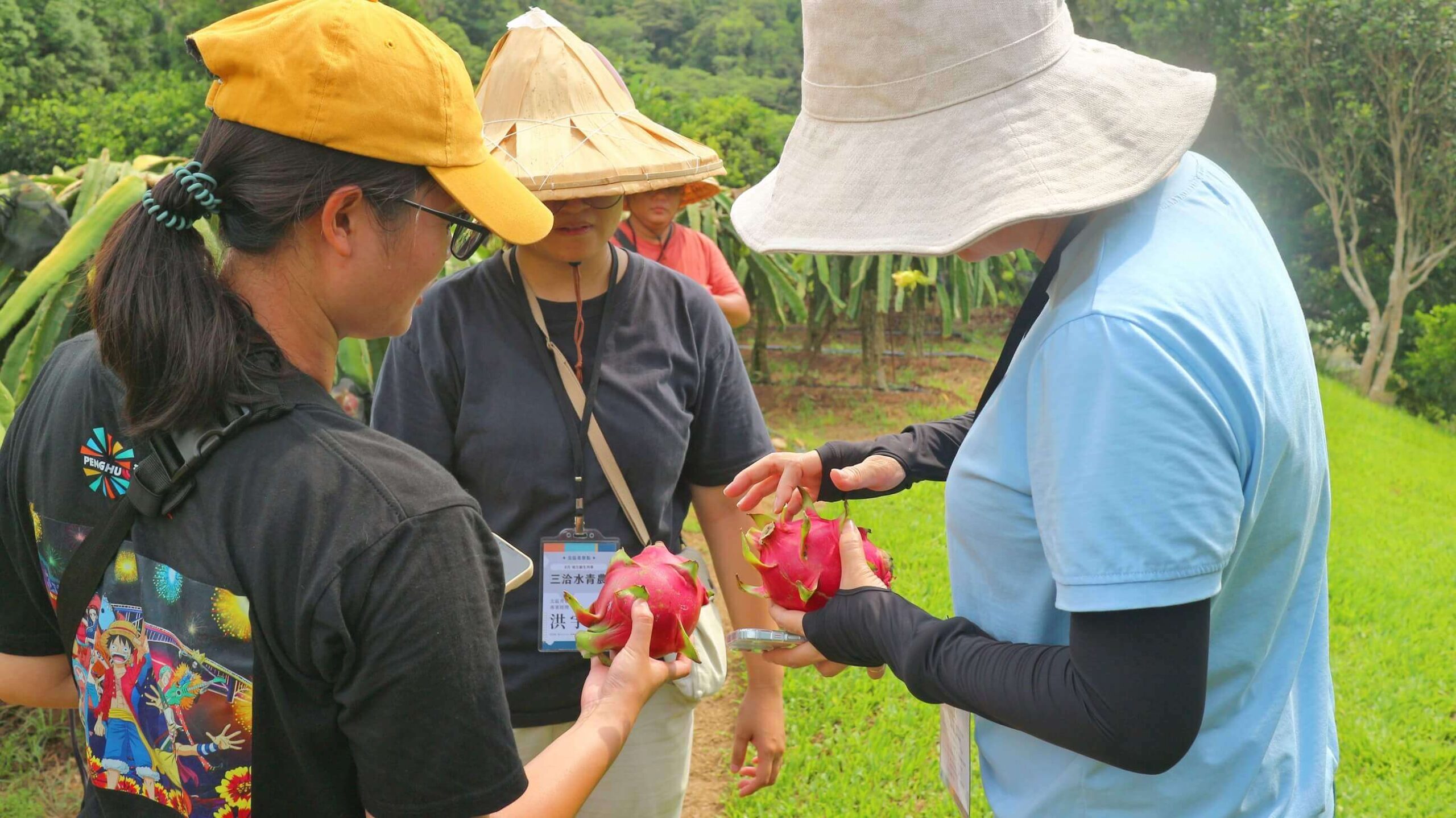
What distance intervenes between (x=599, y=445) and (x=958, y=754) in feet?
3.31

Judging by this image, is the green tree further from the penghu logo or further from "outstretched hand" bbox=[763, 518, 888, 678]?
the penghu logo

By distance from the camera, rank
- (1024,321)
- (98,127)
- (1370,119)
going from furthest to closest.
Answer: (1370,119)
(98,127)
(1024,321)

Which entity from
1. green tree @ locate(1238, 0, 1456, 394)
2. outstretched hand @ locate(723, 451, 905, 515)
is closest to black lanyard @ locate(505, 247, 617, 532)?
outstretched hand @ locate(723, 451, 905, 515)

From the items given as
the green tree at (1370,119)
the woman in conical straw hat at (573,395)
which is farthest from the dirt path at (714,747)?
the green tree at (1370,119)

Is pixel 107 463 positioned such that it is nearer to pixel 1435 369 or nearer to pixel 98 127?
pixel 98 127

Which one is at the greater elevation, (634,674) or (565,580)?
(634,674)

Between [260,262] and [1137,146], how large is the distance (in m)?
1.10

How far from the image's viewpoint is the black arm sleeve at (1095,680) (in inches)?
47.0

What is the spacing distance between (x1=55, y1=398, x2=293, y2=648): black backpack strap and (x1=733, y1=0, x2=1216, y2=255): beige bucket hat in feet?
2.30

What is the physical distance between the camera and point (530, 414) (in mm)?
2352

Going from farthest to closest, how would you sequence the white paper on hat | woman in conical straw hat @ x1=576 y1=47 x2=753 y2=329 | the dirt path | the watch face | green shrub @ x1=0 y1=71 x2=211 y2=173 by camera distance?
green shrub @ x1=0 y1=71 x2=211 y2=173 → woman in conical straw hat @ x1=576 y1=47 x2=753 y2=329 → the dirt path → the white paper on hat → the watch face

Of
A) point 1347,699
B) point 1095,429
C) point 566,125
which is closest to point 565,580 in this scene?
point 566,125

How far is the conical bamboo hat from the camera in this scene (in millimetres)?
2416

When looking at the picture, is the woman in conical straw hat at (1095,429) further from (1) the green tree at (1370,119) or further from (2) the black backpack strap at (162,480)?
(1) the green tree at (1370,119)
